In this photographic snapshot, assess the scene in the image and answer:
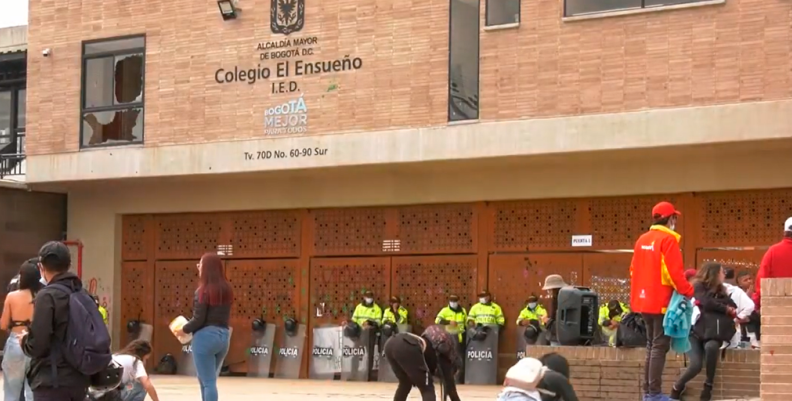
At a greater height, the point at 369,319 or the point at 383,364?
the point at 369,319

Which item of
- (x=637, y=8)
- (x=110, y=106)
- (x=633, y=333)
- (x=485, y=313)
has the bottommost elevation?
(x=485, y=313)

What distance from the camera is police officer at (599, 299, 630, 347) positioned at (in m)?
19.5

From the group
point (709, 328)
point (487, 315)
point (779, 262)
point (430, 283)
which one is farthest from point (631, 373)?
point (430, 283)

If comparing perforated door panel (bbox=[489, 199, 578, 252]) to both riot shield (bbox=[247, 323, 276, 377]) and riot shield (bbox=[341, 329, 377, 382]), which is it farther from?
riot shield (bbox=[247, 323, 276, 377])

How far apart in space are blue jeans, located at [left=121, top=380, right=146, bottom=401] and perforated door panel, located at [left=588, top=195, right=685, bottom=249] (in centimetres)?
1105

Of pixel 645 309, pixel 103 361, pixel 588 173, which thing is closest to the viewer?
pixel 103 361

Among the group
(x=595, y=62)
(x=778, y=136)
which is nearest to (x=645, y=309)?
(x=778, y=136)

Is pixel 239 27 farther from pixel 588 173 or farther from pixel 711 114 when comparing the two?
pixel 711 114

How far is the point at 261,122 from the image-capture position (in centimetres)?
2286

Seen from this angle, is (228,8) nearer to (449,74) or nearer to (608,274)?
(449,74)

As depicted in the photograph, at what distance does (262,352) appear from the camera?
965 inches

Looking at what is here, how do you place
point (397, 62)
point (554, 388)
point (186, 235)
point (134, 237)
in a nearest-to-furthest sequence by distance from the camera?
1. point (554, 388)
2. point (397, 62)
3. point (186, 235)
4. point (134, 237)

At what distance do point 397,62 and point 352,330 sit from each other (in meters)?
4.86

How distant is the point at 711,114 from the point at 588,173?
3.10 meters
